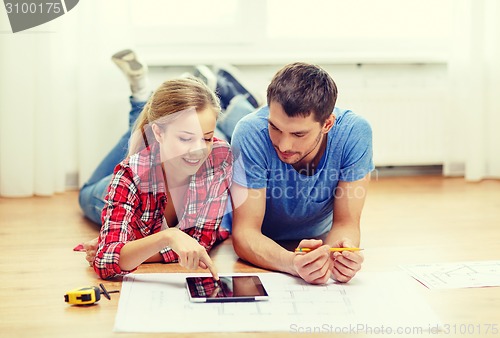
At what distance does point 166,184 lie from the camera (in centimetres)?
193

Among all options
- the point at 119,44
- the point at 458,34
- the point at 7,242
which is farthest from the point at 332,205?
the point at 458,34

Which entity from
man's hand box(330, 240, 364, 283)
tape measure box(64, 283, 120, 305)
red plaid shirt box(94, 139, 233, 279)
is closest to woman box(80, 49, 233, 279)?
red plaid shirt box(94, 139, 233, 279)

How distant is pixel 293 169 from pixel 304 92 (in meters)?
0.26

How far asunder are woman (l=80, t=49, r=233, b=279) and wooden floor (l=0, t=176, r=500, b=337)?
12 cm

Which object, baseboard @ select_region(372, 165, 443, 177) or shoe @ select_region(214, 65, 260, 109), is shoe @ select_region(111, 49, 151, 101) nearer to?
shoe @ select_region(214, 65, 260, 109)

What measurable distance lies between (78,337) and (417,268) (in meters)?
A: 0.90

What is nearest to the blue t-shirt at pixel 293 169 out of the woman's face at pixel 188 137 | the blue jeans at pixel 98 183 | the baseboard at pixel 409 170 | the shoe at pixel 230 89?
the woman's face at pixel 188 137

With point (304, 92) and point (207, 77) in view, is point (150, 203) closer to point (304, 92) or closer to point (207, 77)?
point (304, 92)

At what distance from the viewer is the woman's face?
181 cm

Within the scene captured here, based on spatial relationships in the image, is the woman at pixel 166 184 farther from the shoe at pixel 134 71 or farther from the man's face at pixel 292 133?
the shoe at pixel 134 71

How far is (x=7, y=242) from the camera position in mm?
2312

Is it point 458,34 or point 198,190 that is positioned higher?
point 458,34

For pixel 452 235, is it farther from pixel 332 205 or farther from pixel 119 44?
pixel 119 44

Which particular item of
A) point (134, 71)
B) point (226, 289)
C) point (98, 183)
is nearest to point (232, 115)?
point (134, 71)
